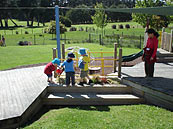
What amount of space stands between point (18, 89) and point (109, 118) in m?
3.90

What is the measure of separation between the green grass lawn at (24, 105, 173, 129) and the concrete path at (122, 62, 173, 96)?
0.79m

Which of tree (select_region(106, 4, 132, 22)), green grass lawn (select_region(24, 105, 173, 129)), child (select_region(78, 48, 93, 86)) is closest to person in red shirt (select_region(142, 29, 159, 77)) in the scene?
green grass lawn (select_region(24, 105, 173, 129))

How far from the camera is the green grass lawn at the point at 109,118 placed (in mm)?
5211

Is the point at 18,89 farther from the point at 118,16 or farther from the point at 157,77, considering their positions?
the point at 118,16

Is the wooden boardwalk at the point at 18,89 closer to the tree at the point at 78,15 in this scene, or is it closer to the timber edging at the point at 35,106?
the timber edging at the point at 35,106

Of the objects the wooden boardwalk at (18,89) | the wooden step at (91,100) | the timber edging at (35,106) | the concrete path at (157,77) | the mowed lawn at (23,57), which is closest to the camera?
the timber edging at (35,106)

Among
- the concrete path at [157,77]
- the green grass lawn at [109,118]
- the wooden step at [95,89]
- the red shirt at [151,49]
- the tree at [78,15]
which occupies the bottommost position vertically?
the green grass lawn at [109,118]

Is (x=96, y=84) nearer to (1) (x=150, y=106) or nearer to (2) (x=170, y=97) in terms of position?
(1) (x=150, y=106)

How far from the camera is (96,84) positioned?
25.7 feet

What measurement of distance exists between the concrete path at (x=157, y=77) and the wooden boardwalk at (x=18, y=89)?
3.68 meters

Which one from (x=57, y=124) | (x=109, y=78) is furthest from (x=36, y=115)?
(x=109, y=78)

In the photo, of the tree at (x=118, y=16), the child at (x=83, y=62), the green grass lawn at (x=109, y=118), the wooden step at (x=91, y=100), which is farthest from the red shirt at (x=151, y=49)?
the tree at (x=118, y=16)

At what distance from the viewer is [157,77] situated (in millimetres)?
7922

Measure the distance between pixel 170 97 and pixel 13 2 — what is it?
229 ft
